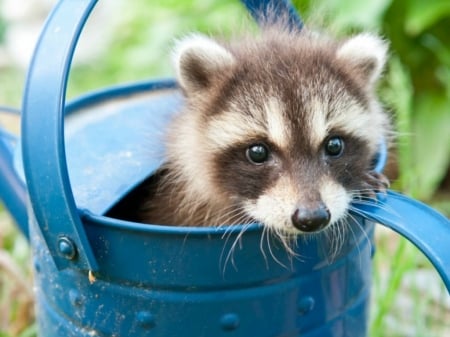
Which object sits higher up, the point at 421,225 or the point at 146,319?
the point at 421,225

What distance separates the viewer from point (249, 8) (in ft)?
7.97

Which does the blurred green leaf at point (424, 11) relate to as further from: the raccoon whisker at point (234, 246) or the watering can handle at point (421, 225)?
the raccoon whisker at point (234, 246)

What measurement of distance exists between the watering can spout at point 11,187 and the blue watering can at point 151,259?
1.20 feet

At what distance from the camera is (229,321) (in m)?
1.75

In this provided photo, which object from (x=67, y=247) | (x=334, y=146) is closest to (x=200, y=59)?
(x=334, y=146)

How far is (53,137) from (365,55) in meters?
0.97

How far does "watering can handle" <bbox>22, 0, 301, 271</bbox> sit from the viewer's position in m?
1.62

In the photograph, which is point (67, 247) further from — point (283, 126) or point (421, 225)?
point (421, 225)

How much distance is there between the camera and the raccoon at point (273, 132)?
1.88 m

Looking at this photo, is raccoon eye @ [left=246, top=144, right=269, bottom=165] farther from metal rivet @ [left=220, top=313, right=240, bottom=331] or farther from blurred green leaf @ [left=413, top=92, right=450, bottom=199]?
blurred green leaf @ [left=413, top=92, right=450, bottom=199]

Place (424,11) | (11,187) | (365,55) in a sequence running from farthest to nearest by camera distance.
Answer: (424,11) < (11,187) < (365,55)

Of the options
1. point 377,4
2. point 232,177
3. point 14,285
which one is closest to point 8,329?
point 14,285

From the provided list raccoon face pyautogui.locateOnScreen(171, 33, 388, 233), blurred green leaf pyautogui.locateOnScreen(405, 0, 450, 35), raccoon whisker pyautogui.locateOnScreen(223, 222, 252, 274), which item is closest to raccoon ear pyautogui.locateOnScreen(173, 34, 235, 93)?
raccoon face pyautogui.locateOnScreen(171, 33, 388, 233)

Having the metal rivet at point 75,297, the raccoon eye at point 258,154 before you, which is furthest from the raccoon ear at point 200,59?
the metal rivet at point 75,297
